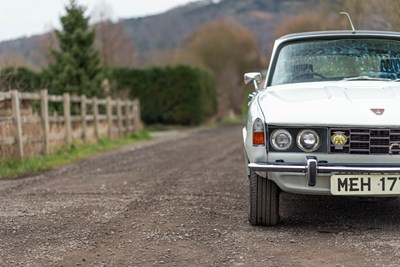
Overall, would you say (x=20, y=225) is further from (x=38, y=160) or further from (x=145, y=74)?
(x=145, y=74)

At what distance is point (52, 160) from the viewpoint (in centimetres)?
1141

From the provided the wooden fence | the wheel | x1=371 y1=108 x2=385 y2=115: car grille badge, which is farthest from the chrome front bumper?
the wooden fence

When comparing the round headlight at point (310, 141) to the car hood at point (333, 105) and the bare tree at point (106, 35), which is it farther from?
the bare tree at point (106, 35)

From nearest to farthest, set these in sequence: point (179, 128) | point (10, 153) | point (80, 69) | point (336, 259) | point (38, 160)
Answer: point (336, 259), point (10, 153), point (38, 160), point (80, 69), point (179, 128)

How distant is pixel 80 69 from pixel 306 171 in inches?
670

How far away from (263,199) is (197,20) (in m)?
90.7

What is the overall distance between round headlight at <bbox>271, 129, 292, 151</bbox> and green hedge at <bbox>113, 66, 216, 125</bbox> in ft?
87.5

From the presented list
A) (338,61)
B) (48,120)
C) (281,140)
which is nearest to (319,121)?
(281,140)

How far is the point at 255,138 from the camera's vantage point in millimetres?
4473

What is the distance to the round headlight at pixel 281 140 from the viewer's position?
4.36 m

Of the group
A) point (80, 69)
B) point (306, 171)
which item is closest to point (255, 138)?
point (306, 171)

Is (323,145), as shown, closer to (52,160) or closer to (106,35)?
(52,160)

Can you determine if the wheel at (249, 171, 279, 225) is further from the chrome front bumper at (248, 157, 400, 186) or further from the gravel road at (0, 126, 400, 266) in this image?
the chrome front bumper at (248, 157, 400, 186)

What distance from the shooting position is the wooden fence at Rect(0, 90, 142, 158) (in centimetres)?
1039
